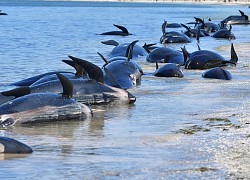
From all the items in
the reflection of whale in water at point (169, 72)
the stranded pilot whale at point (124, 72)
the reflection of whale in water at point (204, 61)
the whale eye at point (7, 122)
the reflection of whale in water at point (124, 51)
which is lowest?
the reflection of whale in water at point (124, 51)

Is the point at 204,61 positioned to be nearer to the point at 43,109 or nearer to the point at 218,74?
the point at 218,74

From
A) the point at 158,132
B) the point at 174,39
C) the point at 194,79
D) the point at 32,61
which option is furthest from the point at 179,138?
the point at 174,39

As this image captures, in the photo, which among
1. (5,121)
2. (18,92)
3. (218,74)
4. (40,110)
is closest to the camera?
(5,121)

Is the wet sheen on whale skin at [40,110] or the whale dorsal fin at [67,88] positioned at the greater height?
the whale dorsal fin at [67,88]

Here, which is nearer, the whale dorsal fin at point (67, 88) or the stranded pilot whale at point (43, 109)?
the stranded pilot whale at point (43, 109)

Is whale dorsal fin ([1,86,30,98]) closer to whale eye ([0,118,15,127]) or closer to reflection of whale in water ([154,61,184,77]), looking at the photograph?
whale eye ([0,118,15,127])

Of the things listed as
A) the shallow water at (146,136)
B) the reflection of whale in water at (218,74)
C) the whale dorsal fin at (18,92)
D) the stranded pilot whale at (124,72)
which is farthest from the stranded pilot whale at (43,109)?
the reflection of whale in water at (218,74)

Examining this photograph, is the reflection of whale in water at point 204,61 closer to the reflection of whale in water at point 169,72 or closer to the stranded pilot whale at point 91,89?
the reflection of whale in water at point 169,72

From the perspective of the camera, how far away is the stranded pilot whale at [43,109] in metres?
9.31

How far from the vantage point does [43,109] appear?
9547 millimetres

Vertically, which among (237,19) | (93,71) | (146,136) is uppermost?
(93,71)

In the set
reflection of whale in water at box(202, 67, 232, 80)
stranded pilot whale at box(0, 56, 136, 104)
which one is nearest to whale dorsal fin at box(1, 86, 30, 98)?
stranded pilot whale at box(0, 56, 136, 104)

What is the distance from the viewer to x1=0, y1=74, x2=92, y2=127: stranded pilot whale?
9.31 meters

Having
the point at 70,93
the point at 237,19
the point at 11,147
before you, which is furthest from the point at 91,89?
the point at 237,19
